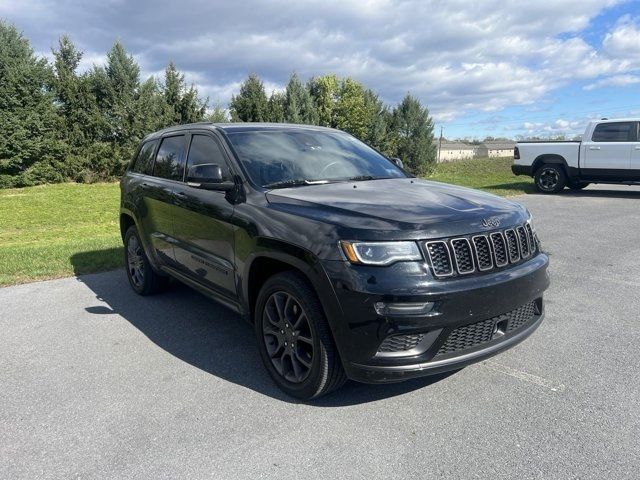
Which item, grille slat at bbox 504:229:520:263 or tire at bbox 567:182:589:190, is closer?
grille slat at bbox 504:229:520:263

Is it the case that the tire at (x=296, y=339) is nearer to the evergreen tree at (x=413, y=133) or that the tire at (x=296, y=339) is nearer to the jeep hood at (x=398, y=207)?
the jeep hood at (x=398, y=207)

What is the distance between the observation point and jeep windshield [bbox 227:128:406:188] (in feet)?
12.6

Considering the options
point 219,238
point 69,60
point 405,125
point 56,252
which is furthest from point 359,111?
point 219,238

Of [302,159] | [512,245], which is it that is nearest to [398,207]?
[512,245]

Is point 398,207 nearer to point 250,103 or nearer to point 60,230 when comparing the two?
point 60,230

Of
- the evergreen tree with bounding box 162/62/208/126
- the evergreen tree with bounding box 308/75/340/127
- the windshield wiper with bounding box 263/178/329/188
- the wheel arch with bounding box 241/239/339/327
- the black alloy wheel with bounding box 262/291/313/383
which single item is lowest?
the black alloy wheel with bounding box 262/291/313/383

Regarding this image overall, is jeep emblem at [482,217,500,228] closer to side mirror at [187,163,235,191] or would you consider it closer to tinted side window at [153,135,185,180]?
side mirror at [187,163,235,191]

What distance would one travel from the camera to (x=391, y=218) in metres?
2.88

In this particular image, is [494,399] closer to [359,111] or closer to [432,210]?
[432,210]

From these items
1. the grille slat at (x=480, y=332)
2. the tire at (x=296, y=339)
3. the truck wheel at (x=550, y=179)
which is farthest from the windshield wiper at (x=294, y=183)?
the truck wheel at (x=550, y=179)

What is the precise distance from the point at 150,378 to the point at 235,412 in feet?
2.83

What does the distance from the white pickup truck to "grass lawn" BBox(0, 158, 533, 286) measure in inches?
38.7

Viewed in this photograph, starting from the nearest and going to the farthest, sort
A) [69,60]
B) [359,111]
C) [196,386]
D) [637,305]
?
1. [196,386]
2. [637,305]
3. [69,60]
4. [359,111]

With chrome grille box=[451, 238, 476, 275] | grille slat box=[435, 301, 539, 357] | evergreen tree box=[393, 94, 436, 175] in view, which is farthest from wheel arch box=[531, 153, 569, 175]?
evergreen tree box=[393, 94, 436, 175]
